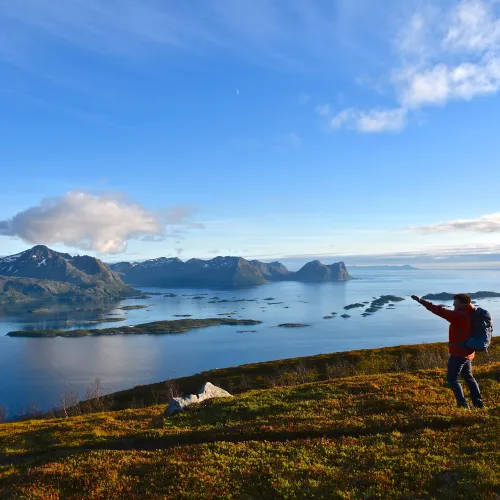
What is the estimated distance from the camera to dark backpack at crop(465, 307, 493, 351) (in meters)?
16.9

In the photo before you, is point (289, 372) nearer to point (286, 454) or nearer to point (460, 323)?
point (460, 323)

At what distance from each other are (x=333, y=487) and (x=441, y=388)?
54.7 ft

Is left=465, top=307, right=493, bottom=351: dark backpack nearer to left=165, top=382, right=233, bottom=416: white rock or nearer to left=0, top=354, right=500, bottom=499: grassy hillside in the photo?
left=0, top=354, right=500, bottom=499: grassy hillside

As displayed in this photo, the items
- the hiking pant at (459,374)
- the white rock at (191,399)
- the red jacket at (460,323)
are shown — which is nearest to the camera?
the red jacket at (460,323)

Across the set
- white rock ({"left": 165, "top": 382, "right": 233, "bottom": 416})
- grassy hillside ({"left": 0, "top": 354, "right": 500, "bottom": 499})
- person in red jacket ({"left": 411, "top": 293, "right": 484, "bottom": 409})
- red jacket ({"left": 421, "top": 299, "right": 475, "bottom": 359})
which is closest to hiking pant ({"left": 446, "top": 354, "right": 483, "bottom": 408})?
person in red jacket ({"left": 411, "top": 293, "right": 484, "bottom": 409})

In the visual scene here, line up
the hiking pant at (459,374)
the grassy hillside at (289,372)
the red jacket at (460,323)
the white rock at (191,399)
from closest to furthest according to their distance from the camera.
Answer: the red jacket at (460,323), the hiking pant at (459,374), the white rock at (191,399), the grassy hillside at (289,372)

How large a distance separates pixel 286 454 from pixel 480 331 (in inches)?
387

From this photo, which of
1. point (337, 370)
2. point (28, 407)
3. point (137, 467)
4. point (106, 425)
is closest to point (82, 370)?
point (28, 407)

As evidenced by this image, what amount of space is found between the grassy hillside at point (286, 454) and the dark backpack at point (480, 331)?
10.3 ft

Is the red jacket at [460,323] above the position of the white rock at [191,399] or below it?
above

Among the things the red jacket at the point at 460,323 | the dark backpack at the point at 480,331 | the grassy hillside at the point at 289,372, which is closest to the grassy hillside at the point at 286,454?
the red jacket at the point at 460,323

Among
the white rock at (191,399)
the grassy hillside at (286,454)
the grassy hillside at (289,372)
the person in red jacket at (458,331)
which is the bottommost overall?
the grassy hillside at (289,372)

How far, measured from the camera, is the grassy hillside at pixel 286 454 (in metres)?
12.3

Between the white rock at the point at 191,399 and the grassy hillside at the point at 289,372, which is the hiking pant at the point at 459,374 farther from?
the grassy hillside at the point at 289,372
